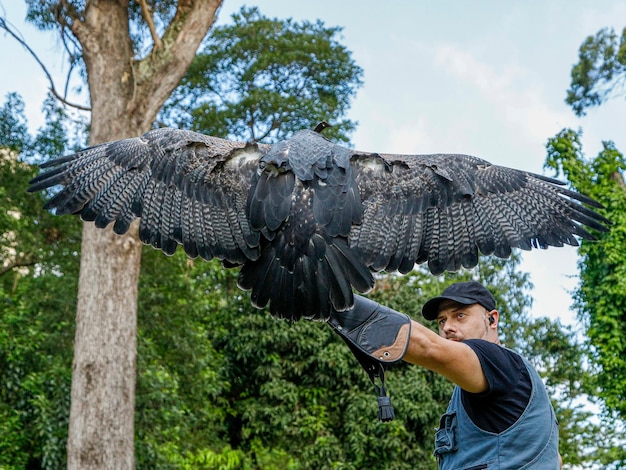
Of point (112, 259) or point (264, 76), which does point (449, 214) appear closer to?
point (112, 259)

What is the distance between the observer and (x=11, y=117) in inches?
538

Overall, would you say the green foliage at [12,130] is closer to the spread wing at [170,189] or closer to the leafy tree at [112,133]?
the leafy tree at [112,133]

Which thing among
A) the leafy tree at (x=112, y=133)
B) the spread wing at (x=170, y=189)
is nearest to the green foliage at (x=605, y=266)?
the leafy tree at (x=112, y=133)

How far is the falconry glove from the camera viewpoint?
2.77m

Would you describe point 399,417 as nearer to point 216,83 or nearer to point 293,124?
point 293,124

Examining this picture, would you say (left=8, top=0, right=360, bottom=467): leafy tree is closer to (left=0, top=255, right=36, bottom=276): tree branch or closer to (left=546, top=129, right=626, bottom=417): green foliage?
(left=0, top=255, right=36, bottom=276): tree branch

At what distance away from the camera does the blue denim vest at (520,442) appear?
10.2ft

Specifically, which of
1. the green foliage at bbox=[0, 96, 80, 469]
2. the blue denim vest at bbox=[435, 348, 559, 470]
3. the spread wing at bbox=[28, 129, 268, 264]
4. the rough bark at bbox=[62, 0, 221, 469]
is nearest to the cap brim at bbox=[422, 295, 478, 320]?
the blue denim vest at bbox=[435, 348, 559, 470]

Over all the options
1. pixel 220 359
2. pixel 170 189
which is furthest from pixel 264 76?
pixel 170 189

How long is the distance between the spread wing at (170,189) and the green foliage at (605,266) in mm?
8613

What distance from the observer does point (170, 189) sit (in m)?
4.26

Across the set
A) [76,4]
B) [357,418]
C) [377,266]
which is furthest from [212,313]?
[377,266]

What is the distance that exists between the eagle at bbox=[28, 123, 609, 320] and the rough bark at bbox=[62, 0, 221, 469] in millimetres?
5508

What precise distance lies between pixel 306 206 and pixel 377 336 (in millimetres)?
1060
